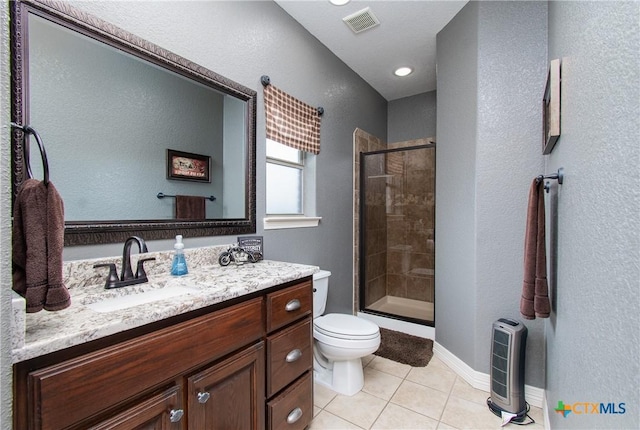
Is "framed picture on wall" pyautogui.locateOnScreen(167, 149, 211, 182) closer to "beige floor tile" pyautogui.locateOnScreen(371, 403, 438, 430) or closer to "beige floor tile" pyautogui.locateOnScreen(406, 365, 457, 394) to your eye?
"beige floor tile" pyautogui.locateOnScreen(371, 403, 438, 430)

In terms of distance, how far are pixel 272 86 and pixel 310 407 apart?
2.01 meters

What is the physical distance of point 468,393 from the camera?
1.89 m

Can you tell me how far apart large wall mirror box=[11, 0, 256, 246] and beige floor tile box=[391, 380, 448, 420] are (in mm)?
1505

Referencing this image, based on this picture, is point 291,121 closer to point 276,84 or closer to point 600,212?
point 276,84

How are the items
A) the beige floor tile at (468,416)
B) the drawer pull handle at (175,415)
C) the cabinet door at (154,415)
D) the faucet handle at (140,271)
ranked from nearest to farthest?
the cabinet door at (154,415)
the drawer pull handle at (175,415)
the faucet handle at (140,271)
the beige floor tile at (468,416)

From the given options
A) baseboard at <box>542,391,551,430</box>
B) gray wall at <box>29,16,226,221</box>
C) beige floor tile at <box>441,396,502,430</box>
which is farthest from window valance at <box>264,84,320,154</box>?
baseboard at <box>542,391,551,430</box>

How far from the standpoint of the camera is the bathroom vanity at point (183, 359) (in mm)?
675

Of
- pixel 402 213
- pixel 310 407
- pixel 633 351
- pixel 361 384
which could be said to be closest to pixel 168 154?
pixel 310 407

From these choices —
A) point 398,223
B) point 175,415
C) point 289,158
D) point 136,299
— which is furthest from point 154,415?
point 398,223

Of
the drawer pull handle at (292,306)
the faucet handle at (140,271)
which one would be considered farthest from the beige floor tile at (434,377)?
the faucet handle at (140,271)

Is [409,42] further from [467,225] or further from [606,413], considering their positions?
[606,413]

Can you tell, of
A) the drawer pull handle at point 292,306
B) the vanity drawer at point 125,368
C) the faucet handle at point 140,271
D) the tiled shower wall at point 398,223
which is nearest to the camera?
the vanity drawer at point 125,368

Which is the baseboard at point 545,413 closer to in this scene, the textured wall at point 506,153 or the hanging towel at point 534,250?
the textured wall at point 506,153

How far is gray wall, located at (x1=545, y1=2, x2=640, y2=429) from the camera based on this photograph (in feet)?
1.81
